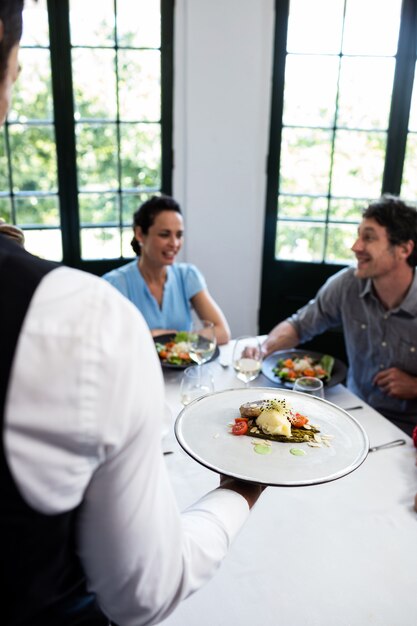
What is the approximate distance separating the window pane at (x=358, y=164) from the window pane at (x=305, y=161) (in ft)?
0.22

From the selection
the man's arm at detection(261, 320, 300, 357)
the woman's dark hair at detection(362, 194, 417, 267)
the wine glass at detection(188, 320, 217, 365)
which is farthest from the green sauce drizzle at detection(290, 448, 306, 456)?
the woman's dark hair at detection(362, 194, 417, 267)

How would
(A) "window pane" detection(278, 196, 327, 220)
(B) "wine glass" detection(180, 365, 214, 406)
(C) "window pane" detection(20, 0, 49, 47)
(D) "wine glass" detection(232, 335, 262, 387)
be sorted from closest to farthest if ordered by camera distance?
(B) "wine glass" detection(180, 365, 214, 406) < (D) "wine glass" detection(232, 335, 262, 387) < (C) "window pane" detection(20, 0, 49, 47) < (A) "window pane" detection(278, 196, 327, 220)

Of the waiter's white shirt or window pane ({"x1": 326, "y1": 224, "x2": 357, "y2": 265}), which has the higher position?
the waiter's white shirt

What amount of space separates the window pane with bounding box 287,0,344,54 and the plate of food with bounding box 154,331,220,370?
197cm

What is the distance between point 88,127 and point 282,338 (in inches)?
71.1

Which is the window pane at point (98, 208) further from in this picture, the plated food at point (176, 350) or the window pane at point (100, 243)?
the plated food at point (176, 350)

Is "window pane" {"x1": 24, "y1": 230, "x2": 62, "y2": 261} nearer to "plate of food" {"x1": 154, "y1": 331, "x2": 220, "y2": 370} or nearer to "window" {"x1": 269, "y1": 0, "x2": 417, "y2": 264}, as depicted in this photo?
"window" {"x1": 269, "y1": 0, "x2": 417, "y2": 264}

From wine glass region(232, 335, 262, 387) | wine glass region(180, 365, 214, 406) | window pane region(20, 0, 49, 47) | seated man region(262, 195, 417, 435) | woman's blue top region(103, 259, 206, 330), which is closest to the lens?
wine glass region(180, 365, 214, 406)

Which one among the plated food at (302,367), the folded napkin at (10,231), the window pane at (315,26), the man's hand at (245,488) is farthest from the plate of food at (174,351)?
the window pane at (315,26)

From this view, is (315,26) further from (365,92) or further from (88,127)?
(88,127)

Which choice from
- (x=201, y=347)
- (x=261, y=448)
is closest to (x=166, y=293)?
(x=201, y=347)

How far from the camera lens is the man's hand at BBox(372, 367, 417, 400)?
192 cm

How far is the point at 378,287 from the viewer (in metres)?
2.18

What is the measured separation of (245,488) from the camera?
2.94 feet
